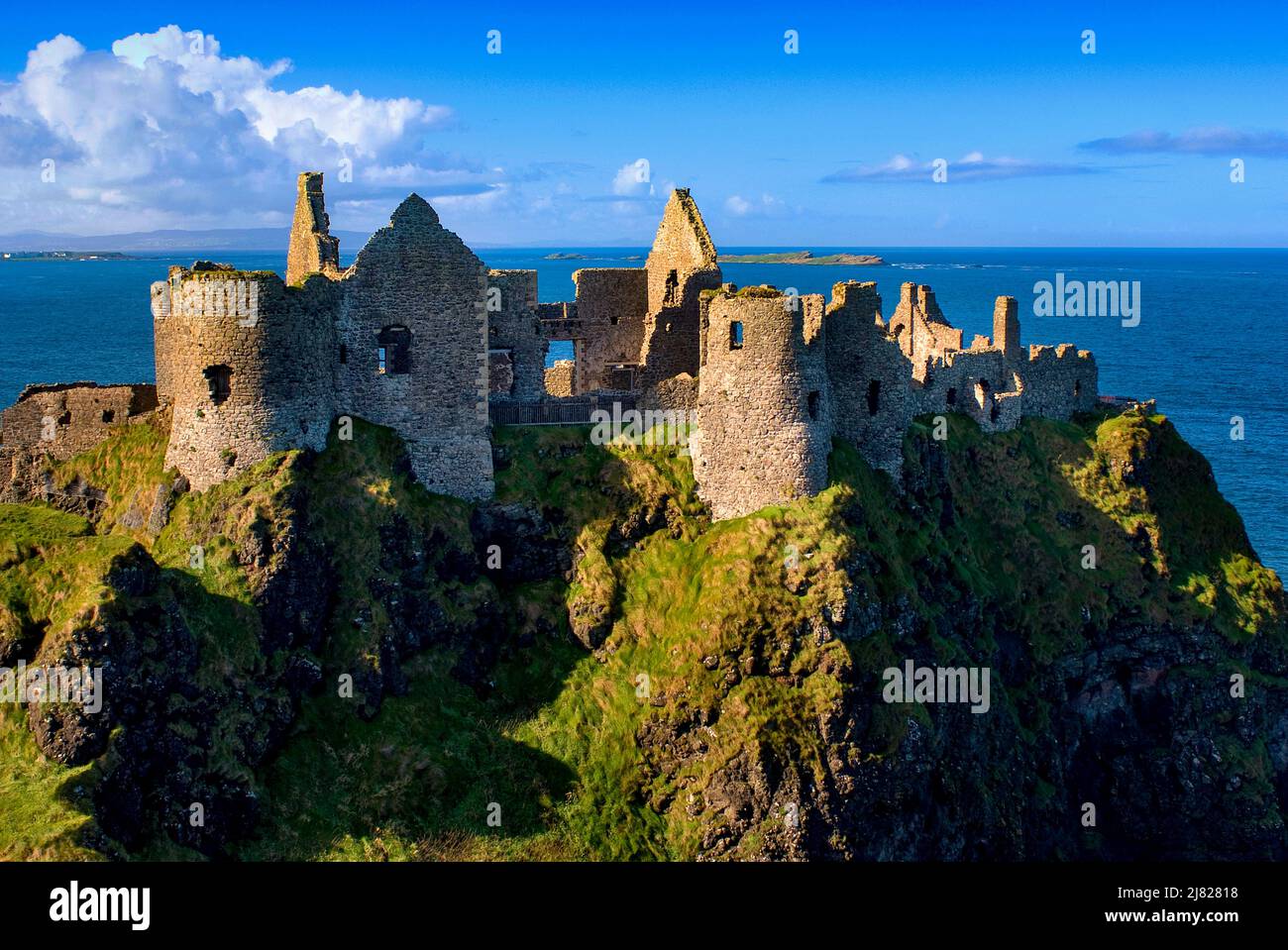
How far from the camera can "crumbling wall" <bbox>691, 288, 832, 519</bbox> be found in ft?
165

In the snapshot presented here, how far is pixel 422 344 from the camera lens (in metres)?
49.9

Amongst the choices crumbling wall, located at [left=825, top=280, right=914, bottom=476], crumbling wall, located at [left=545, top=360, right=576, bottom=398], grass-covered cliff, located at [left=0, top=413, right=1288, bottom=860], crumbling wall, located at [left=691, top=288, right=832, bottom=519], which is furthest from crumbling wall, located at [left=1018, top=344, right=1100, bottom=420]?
crumbling wall, located at [left=545, top=360, right=576, bottom=398]

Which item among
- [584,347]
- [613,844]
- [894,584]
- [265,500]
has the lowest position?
[613,844]

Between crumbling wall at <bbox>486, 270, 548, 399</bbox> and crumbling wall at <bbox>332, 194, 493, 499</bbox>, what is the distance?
7.18 ft

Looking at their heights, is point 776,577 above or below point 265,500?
below

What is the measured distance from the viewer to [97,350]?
144875 millimetres

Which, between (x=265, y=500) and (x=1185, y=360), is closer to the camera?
(x=265, y=500)

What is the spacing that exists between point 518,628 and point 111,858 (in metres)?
17.7

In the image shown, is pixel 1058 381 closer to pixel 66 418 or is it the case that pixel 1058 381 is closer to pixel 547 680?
pixel 547 680

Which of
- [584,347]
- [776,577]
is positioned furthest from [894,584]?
[584,347]

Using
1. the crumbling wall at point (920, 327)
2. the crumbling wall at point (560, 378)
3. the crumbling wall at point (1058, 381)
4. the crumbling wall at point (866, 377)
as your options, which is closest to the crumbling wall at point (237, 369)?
the crumbling wall at point (560, 378)

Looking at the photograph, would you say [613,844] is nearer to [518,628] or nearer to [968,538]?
[518,628]

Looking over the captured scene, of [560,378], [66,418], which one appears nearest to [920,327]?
[560,378]

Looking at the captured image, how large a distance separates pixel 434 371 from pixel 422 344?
3.40ft
